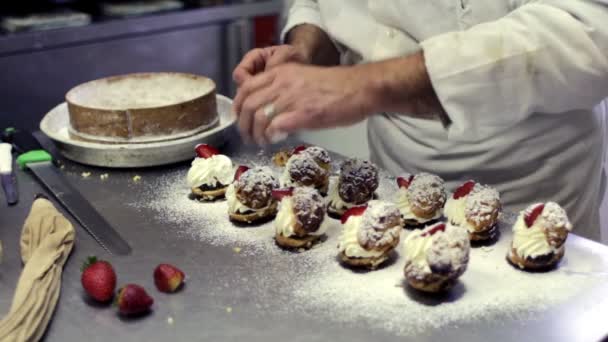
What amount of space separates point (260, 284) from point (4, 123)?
1.93 metres

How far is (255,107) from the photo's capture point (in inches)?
49.8

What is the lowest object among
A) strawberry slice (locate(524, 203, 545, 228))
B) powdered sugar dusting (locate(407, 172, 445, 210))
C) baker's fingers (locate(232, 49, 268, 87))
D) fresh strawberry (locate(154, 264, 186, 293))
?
fresh strawberry (locate(154, 264, 186, 293))

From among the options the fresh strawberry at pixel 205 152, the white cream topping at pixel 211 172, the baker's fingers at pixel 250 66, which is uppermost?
the baker's fingers at pixel 250 66

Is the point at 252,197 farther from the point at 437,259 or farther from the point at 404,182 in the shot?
the point at 437,259

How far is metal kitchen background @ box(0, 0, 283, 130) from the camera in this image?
110 inches

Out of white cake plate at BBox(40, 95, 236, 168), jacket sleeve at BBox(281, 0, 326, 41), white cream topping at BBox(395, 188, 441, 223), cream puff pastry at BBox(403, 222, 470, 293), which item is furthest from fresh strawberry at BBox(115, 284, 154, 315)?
jacket sleeve at BBox(281, 0, 326, 41)

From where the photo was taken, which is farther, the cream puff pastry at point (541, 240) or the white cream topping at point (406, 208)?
the white cream topping at point (406, 208)

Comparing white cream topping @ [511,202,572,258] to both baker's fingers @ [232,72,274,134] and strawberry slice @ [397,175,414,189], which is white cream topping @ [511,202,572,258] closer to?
strawberry slice @ [397,175,414,189]

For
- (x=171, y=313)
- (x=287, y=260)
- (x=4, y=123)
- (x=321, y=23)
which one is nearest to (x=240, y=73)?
(x=321, y=23)

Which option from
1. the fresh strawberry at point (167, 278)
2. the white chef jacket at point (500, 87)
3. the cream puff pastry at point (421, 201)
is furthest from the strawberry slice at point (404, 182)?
the fresh strawberry at point (167, 278)

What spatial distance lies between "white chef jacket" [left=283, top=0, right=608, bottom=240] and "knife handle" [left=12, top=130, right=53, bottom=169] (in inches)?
26.4

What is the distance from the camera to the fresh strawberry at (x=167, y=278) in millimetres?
1157

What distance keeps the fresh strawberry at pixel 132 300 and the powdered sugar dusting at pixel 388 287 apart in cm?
12

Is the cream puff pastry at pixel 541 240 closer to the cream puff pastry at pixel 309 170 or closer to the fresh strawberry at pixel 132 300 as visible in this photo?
the cream puff pastry at pixel 309 170
